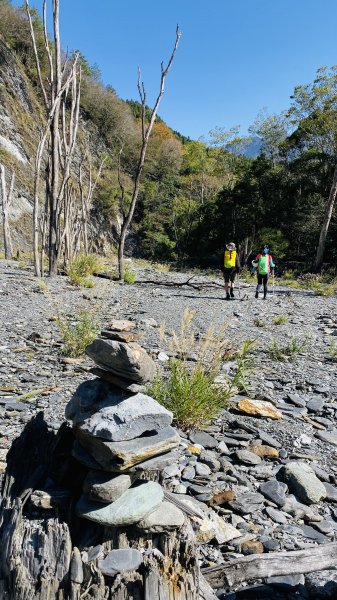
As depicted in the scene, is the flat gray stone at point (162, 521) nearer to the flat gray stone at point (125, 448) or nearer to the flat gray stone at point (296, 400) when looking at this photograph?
the flat gray stone at point (125, 448)

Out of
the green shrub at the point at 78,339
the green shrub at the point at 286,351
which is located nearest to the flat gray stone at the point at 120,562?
the green shrub at the point at 78,339

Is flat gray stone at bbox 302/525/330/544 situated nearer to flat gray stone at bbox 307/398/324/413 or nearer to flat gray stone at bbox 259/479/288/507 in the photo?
flat gray stone at bbox 259/479/288/507

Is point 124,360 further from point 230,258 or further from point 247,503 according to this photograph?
point 230,258

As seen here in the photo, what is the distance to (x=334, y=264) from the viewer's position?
2697cm

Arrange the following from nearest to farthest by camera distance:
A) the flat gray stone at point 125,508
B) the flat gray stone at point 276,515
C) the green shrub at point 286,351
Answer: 1. the flat gray stone at point 125,508
2. the flat gray stone at point 276,515
3. the green shrub at point 286,351

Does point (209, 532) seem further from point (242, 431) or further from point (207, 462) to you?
point (242, 431)

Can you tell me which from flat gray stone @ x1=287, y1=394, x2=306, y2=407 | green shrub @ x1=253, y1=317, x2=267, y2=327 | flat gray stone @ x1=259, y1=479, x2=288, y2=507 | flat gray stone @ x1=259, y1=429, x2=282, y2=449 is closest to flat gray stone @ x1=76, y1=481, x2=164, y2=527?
flat gray stone @ x1=259, y1=479, x2=288, y2=507

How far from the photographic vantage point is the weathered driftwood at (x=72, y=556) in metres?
1.85

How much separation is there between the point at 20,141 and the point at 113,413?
107 feet

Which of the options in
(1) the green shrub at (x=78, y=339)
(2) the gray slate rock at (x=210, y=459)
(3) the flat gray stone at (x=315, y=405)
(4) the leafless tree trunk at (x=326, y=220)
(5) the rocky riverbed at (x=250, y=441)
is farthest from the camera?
(4) the leafless tree trunk at (x=326, y=220)

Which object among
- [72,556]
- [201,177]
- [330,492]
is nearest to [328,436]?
[330,492]

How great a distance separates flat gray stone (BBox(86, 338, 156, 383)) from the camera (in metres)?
2.37

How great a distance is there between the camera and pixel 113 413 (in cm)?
242

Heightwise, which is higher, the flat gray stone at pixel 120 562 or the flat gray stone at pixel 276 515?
the flat gray stone at pixel 120 562
